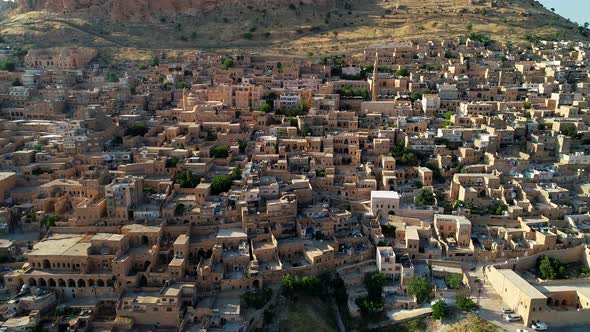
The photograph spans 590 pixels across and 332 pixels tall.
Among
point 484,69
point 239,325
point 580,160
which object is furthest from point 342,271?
point 484,69

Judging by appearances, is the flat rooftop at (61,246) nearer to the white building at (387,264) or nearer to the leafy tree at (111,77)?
the white building at (387,264)

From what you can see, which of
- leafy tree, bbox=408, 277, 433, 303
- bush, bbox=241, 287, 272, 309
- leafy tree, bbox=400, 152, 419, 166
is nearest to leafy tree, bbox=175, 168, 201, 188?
bush, bbox=241, 287, 272, 309

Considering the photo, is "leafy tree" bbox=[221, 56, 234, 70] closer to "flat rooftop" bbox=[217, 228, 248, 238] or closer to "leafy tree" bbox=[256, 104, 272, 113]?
"leafy tree" bbox=[256, 104, 272, 113]

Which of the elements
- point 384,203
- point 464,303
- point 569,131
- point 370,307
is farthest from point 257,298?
point 569,131

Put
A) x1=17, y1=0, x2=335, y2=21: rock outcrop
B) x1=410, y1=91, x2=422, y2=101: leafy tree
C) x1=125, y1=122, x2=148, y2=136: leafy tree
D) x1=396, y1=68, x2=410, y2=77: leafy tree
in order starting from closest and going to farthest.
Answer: x1=125, y1=122, x2=148, y2=136: leafy tree
x1=410, y1=91, x2=422, y2=101: leafy tree
x1=396, y1=68, x2=410, y2=77: leafy tree
x1=17, y1=0, x2=335, y2=21: rock outcrop

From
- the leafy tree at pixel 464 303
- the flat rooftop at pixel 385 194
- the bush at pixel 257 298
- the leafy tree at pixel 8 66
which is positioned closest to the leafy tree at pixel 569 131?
the flat rooftop at pixel 385 194

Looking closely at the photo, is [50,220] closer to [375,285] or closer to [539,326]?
[375,285]
